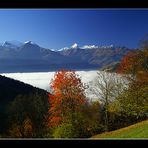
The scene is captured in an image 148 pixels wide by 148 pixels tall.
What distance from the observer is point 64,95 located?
3141 centimetres

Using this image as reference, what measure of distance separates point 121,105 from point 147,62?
11.6ft

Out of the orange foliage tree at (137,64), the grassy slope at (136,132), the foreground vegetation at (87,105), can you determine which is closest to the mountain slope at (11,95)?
the foreground vegetation at (87,105)

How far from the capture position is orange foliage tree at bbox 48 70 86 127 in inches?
1203

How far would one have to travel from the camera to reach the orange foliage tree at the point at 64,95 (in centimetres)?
3055

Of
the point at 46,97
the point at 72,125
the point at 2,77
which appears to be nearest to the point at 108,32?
the point at 72,125

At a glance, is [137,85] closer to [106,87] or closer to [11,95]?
[106,87]

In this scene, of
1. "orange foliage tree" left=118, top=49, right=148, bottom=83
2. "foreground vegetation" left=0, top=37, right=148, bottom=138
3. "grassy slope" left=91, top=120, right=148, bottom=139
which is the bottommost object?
"grassy slope" left=91, top=120, right=148, bottom=139

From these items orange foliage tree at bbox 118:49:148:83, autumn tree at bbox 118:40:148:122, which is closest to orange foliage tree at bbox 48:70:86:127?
autumn tree at bbox 118:40:148:122

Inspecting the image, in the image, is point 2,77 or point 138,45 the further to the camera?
point 2,77

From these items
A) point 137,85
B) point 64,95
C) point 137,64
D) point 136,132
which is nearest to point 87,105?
point 137,85

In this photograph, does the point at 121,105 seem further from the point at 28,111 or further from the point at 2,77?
the point at 2,77

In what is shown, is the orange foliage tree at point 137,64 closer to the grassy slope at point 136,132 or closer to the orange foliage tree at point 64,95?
the orange foliage tree at point 64,95

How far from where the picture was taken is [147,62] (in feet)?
88.1

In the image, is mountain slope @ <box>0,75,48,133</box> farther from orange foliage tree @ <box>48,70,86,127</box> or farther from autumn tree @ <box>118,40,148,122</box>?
autumn tree @ <box>118,40,148,122</box>
